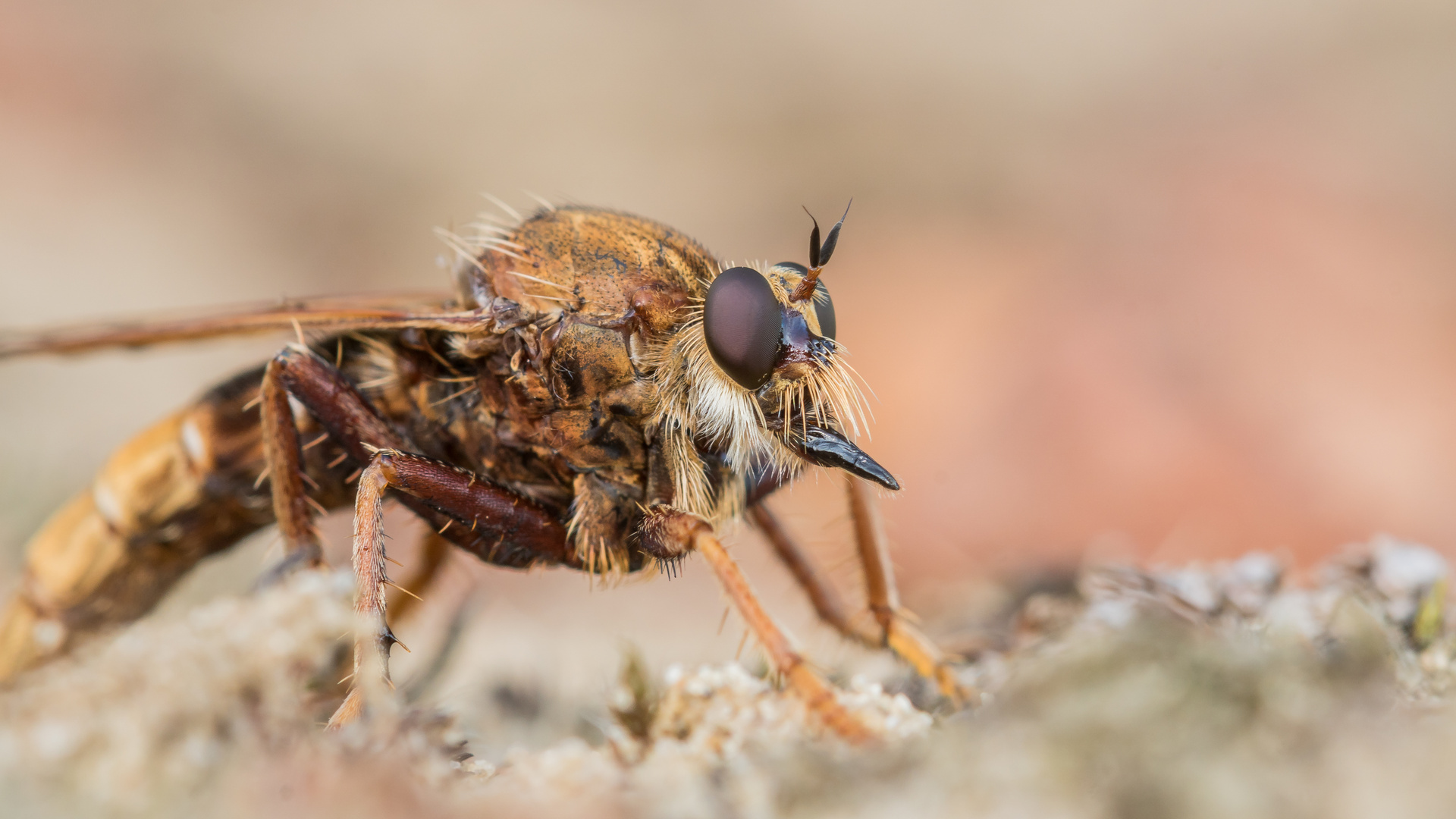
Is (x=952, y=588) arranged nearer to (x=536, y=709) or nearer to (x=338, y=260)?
(x=536, y=709)

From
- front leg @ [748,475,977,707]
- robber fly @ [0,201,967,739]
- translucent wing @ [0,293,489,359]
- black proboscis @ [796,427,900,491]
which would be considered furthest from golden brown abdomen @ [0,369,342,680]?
black proboscis @ [796,427,900,491]

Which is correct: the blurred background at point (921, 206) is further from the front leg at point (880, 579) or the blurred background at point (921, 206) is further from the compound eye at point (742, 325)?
the compound eye at point (742, 325)

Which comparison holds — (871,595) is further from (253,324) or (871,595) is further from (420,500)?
(253,324)

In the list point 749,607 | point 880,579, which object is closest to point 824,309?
point 880,579

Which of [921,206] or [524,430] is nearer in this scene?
[524,430]

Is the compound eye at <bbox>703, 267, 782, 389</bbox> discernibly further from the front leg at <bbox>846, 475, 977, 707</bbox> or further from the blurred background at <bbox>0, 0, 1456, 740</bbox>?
the blurred background at <bbox>0, 0, 1456, 740</bbox>

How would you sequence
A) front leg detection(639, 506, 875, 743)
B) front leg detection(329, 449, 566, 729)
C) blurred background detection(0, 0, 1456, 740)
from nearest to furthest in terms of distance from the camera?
1. front leg detection(639, 506, 875, 743)
2. front leg detection(329, 449, 566, 729)
3. blurred background detection(0, 0, 1456, 740)

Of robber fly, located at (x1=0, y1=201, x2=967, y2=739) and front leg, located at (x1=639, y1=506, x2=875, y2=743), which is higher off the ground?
robber fly, located at (x1=0, y1=201, x2=967, y2=739)
